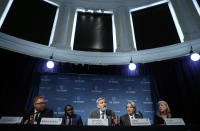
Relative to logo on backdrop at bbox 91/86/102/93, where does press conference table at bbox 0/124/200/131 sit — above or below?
below

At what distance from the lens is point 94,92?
17.1 ft

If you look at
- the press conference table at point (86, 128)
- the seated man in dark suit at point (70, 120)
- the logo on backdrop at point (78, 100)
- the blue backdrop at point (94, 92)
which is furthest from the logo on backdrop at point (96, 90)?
the press conference table at point (86, 128)

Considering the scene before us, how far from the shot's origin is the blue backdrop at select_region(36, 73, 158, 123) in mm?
4926

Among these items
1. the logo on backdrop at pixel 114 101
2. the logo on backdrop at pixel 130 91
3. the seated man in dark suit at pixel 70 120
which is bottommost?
the seated man in dark suit at pixel 70 120

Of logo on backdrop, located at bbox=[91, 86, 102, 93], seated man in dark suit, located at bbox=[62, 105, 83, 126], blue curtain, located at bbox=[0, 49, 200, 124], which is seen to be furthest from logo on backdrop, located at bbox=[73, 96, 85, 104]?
blue curtain, located at bbox=[0, 49, 200, 124]

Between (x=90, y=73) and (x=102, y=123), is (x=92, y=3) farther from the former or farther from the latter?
(x=102, y=123)

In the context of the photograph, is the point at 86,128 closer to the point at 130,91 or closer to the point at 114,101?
the point at 114,101

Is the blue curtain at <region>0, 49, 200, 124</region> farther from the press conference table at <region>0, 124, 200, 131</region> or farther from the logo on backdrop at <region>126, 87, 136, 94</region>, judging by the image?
the press conference table at <region>0, 124, 200, 131</region>

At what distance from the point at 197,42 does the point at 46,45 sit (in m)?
5.11

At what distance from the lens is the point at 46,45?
5.91 meters

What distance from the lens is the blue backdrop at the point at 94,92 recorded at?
194 inches

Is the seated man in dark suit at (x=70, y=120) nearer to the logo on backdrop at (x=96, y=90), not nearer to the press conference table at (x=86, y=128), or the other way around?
the logo on backdrop at (x=96, y=90)

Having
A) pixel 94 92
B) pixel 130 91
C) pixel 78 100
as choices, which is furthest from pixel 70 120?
pixel 130 91

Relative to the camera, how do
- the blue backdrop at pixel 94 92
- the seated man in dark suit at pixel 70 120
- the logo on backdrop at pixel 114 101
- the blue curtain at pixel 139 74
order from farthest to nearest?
the logo on backdrop at pixel 114 101 → the blue backdrop at pixel 94 92 → the blue curtain at pixel 139 74 → the seated man in dark suit at pixel 70 120
